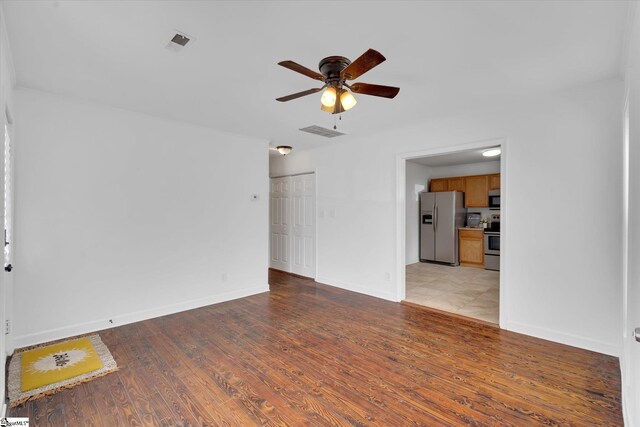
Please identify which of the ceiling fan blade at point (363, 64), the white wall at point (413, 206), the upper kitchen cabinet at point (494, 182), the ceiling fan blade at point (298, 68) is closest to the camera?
the ceiling fan blade at point (363, 64)

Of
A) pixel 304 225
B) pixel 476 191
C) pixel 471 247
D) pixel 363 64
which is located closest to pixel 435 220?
pixel 471 247

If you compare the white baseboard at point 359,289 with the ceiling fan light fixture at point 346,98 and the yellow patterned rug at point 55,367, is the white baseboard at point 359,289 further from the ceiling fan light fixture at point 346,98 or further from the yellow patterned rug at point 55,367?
the yellow patterned rug at point 55,367

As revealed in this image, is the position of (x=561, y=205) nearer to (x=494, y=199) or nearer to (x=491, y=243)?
(x=491, y=243)

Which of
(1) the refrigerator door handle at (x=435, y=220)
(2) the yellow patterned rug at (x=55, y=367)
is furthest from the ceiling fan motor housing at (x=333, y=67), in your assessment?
(1) the refrigerator door handle at (x=435, y=220)

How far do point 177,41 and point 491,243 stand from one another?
270 inches

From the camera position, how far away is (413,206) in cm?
767

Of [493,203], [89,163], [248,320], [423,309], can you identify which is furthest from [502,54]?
[493,203]

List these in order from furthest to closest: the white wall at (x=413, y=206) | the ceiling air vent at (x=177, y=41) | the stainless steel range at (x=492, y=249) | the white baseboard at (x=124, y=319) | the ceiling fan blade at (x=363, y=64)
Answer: the white wall at (x=413, y=206) → the stainless steel range at (x=492, y=249) → the white baseboard at (x=124, y=319) → the ceiling air vent at (x=177, y=41) → the ceiling fan blade at (x=363, y=64)

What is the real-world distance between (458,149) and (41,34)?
4.06 m

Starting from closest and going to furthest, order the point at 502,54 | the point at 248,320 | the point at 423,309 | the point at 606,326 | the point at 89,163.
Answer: the point at 502,54 < the point at 606,326 < the point at 89,163 < the point at 248,320 < the point at 423,309

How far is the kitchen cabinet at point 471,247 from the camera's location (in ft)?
23.1

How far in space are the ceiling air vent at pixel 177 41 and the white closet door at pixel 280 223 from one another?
4.20 metres

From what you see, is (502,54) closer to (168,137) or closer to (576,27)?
(576,27)

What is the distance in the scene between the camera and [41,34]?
211cm
